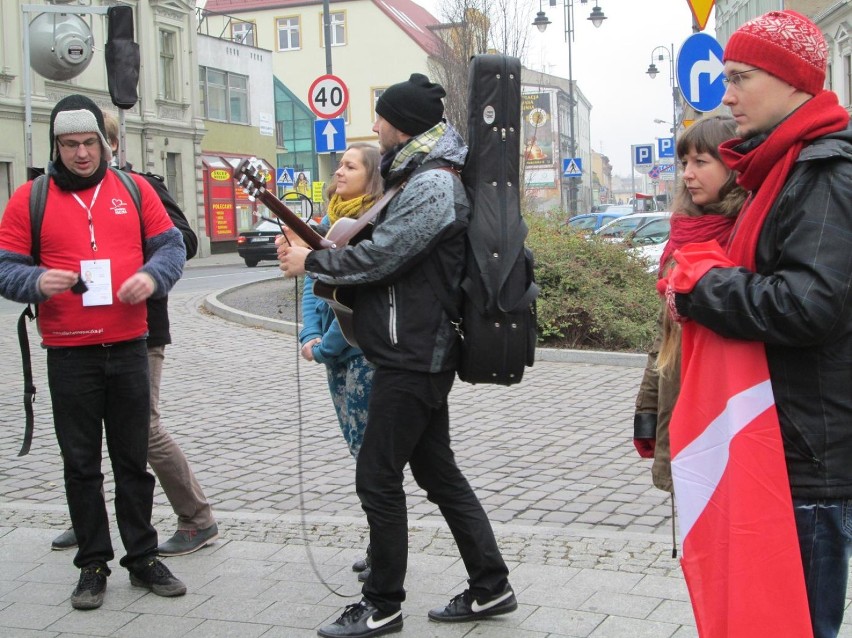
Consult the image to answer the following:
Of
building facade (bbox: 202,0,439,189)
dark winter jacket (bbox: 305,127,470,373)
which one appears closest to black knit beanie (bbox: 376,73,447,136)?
dark winter jacket (bbox: 305,127,470,373)

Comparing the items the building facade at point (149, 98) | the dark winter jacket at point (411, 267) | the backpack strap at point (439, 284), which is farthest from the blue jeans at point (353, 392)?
the building facade at point (149, 98)

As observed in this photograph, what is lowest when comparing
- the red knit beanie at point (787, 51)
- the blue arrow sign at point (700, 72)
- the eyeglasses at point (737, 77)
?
the eyeglasses at point (737, 77)

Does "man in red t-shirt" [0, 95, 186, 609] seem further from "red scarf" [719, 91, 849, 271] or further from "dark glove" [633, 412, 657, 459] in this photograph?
"red scarf" [719, 91, 849, 271]

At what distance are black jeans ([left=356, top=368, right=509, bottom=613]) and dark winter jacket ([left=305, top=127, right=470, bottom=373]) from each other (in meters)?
0.09

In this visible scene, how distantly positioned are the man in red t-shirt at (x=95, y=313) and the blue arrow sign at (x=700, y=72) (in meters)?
7.03

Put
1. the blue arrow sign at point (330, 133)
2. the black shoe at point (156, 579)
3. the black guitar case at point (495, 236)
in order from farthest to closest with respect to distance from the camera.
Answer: the blue arrow sign at point (330, 133) → the black shoe at point (156, 579) → the black guitar case at point (495, 236)

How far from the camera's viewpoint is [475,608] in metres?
4.04

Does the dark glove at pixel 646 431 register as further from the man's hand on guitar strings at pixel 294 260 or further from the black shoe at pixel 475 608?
the man's hand on guitar strings at pixel 294 260

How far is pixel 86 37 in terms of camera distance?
1062cm

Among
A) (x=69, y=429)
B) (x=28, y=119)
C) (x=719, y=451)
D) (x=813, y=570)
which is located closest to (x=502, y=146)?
(x=719, y=451)

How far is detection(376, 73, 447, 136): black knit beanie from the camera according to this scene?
12.4 ft

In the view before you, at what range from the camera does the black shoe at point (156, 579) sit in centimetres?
439

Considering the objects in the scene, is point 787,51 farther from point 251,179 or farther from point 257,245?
point 257,245

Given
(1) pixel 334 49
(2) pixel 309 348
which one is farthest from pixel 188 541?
(1) pixel 334 49
